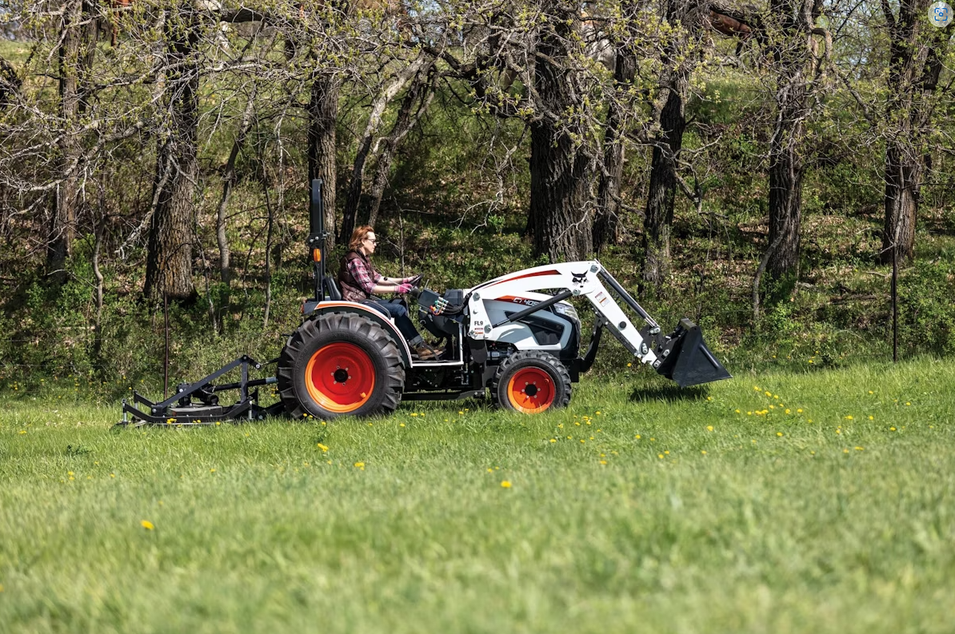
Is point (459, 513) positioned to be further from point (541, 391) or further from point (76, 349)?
point (76, 349)

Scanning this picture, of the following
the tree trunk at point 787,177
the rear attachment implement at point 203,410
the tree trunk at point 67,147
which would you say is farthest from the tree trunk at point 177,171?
the tree trunk at point 787,177

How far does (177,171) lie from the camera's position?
13656 mm

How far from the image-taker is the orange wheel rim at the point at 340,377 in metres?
9.23

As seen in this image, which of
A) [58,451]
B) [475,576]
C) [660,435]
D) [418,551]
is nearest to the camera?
[475,576]

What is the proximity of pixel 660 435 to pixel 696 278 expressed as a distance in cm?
695

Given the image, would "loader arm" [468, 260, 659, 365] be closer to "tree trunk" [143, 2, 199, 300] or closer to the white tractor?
the white tractor

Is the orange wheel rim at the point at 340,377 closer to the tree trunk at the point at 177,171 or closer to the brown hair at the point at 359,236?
the brown hair at the point at 359,236

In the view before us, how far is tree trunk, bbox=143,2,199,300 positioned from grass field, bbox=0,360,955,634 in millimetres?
Answer: 5776

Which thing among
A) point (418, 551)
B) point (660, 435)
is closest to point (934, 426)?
point (660, 435)

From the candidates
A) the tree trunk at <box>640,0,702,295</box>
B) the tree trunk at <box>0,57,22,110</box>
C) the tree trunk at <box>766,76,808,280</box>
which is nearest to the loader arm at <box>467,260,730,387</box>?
the tree trunk at <box>640,0,702,295</box>

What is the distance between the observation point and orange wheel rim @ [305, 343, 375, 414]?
9234mm

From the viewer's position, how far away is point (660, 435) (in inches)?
316

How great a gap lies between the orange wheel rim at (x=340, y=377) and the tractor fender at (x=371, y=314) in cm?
36

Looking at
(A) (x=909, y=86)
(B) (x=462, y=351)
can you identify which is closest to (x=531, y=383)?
(B) (x=462, y=351)
